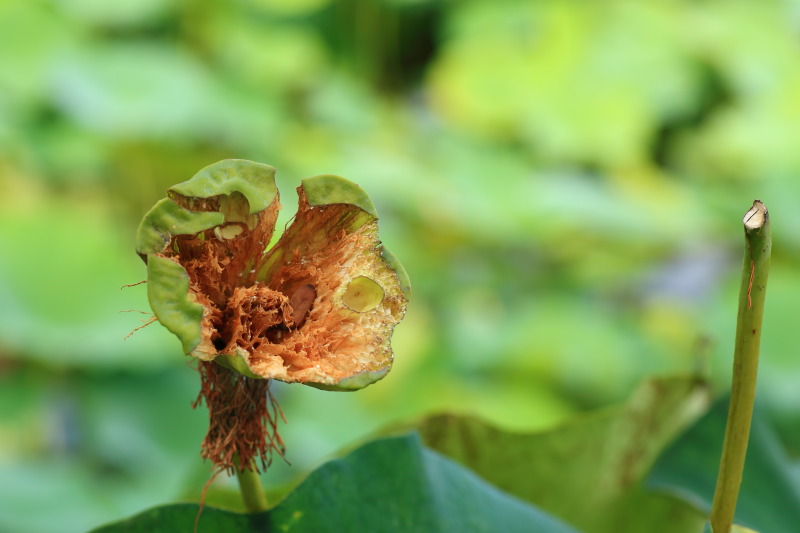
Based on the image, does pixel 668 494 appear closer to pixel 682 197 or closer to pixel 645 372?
pixel 645 372

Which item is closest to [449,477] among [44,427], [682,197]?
[44,427]

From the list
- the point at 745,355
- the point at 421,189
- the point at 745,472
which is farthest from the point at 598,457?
the point at 421,189

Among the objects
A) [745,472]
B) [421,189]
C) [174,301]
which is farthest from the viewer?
[421,189]

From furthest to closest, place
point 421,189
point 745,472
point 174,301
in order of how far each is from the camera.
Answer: point 421,189 → point 745,472 → point 174,301

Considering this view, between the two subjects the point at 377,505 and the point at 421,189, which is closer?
the point at 377,505

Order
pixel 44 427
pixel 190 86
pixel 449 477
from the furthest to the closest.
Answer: pixel 190 86
pixel 44 427
pixel 449 477

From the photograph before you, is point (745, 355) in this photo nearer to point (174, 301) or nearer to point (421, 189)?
point (174, 301)

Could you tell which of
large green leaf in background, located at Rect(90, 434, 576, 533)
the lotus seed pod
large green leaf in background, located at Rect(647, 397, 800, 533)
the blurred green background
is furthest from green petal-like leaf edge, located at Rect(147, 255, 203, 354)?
the blurred green background
